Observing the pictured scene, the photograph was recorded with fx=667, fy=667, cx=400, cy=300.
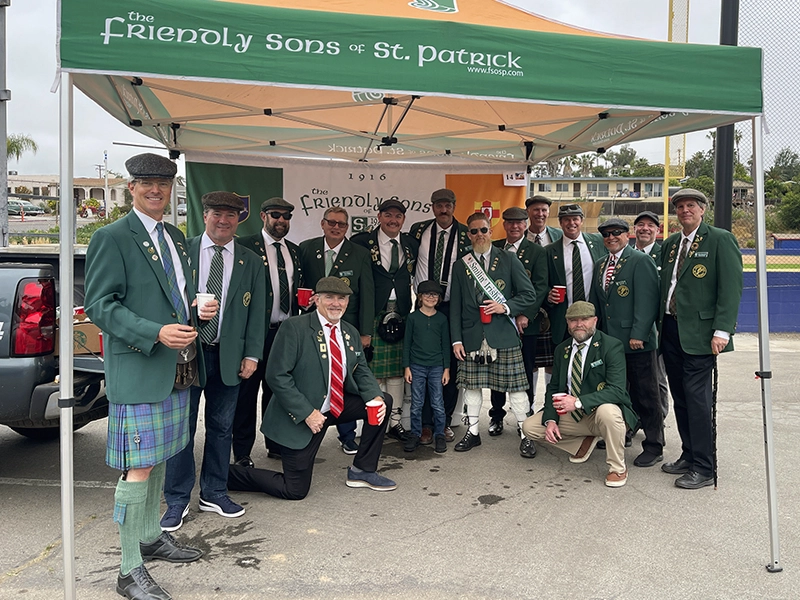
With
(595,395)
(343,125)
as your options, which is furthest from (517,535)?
(343,125)

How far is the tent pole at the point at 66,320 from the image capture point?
2.94m

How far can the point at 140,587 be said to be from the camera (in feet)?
10.2

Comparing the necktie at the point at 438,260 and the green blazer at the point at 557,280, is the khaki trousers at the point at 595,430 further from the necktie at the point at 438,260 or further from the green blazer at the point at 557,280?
the necktie at the point at 438,260

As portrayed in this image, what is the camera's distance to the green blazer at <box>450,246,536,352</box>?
542 centimetres

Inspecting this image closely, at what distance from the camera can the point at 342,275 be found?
5289mm

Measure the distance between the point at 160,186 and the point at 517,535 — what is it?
2.76m

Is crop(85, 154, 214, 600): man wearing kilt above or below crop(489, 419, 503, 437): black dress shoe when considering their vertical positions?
above

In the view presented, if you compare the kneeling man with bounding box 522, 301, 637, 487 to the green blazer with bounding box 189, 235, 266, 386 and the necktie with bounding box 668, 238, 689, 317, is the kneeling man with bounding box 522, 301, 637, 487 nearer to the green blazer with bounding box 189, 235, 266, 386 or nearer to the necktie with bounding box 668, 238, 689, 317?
the necktie with bounding box 668, 238, 689, 317

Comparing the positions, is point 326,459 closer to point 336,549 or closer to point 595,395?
point 336,549

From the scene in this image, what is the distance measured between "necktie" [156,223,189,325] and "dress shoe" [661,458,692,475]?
146 inches

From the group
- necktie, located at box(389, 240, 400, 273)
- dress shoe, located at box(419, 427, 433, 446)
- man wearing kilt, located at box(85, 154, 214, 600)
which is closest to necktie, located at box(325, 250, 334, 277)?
necktie, located at box(389, 240, 400, 273)

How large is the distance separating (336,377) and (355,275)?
43.0 inches

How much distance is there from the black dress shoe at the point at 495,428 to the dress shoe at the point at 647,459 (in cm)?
122

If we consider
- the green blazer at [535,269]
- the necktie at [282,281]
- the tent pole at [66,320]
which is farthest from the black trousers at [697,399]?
the tent pole at [66,320]
